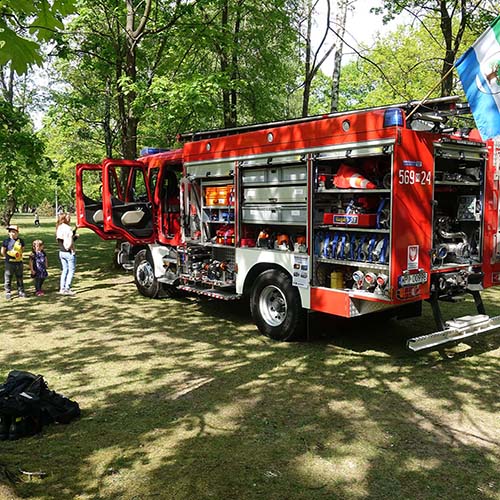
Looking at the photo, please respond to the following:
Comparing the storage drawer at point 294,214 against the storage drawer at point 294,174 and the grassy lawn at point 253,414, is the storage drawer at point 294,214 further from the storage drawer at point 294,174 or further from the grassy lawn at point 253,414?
the grassy lawn at point 253,414

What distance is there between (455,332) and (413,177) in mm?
1960

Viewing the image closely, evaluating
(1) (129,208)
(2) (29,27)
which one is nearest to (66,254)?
(1) (129,208)

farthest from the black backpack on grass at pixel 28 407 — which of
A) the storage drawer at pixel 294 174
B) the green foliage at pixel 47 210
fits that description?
the green foliage at pixel 47 210

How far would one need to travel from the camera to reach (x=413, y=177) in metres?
6.27

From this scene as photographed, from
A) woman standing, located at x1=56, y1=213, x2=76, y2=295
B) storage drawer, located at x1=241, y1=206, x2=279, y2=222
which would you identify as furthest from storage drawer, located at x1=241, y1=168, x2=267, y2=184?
woman standing, located at x1=56, y1=213, x2=76, y2=295

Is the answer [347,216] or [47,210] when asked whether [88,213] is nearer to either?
[347,216]

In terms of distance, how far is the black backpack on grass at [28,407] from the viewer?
4.70 meters

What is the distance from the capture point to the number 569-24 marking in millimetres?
6180

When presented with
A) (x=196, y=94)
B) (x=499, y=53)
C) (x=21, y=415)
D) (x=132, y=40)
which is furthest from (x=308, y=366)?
(x=132, y=40)

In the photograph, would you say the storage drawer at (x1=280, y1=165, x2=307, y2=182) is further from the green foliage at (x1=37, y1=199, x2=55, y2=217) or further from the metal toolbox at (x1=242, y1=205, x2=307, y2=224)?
the green foliage at (x1=37, y1=199, x2=55, y2=217)

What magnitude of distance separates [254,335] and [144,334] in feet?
5.55

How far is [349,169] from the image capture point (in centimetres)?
691

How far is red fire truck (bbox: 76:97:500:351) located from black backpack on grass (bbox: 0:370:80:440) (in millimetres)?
3450

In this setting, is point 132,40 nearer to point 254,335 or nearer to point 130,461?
point 254,335
